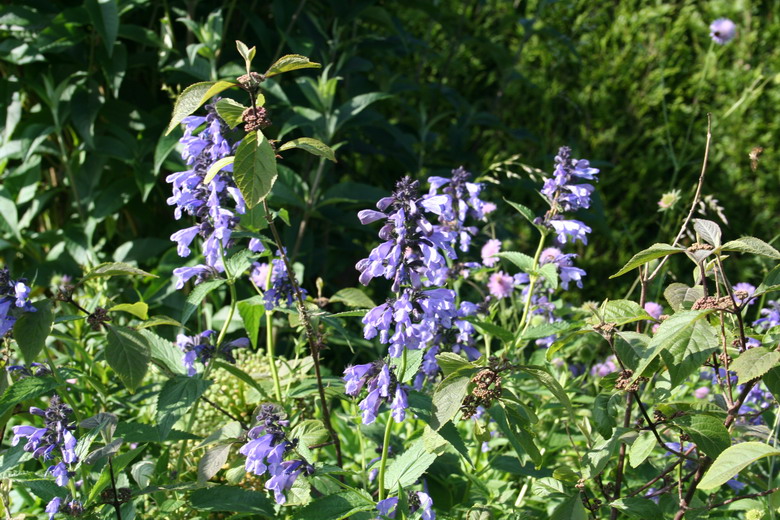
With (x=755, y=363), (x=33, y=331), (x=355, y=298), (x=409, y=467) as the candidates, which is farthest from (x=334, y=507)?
(x=755, y=363)

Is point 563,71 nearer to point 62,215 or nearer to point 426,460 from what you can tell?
point 62,215

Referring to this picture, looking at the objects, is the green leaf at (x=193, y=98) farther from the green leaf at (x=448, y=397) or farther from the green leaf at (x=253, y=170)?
the green leaf at (x=448, y=397)

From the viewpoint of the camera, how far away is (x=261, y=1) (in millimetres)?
3852

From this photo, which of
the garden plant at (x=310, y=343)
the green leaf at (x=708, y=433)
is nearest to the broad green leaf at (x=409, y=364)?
the garden plant at (x=310, y=343)

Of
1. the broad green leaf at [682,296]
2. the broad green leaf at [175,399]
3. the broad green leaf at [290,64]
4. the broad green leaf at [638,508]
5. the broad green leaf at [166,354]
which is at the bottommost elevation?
the broad green leaf at [166,354]

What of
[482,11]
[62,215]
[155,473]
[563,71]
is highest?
[482,11]

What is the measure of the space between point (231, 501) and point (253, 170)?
722mm

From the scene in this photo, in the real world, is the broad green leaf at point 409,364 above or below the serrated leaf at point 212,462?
above

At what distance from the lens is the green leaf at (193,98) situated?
1.27 m

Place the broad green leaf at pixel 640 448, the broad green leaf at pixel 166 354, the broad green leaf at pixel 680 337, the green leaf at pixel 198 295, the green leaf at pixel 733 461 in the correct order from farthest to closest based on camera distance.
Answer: the broad green leaf at pixel 166 354 → the green leaf at pixel 198 295 → the broad green leaf at pixel 640 448 → the broad green leaf at pixel 680 337 → the green leaf at pixel 733 461

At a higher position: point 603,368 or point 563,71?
point 563,71

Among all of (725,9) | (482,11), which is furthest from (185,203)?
(725,9)

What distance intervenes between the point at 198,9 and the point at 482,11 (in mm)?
1846

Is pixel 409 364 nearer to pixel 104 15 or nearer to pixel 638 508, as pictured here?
pixel 638 508
